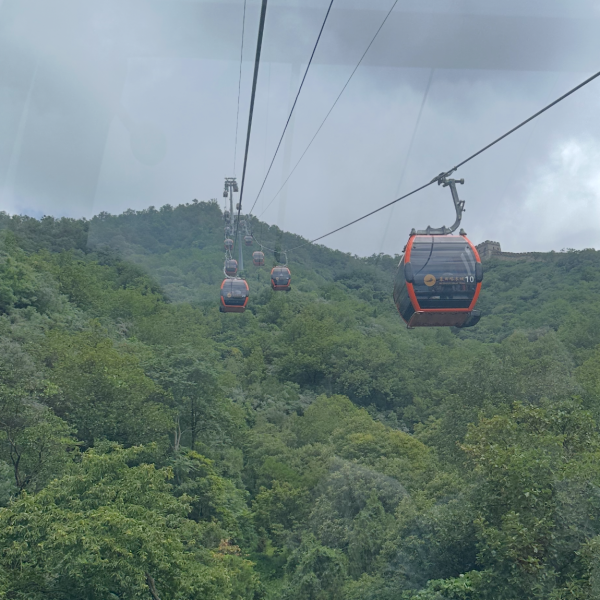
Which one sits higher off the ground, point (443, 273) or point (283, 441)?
point (443, 273)

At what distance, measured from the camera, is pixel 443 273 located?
843 cm

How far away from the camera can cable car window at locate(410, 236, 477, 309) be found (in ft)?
27.6

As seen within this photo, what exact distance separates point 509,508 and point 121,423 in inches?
399

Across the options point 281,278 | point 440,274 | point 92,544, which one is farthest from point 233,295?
point 92,544

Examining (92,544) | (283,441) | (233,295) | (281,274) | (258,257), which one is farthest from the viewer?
(258,257)

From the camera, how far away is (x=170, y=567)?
838 cm

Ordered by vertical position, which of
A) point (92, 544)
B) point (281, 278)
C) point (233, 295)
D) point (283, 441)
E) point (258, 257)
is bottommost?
point (92, 544)

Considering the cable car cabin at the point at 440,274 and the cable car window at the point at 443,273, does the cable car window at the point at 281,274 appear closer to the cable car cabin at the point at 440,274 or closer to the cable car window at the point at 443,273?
the cable car cabin at the point at 440,274

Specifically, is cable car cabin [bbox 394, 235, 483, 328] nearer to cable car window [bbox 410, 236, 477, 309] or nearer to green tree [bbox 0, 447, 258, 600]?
cable car window [bbox 410, 236, 477, 309]

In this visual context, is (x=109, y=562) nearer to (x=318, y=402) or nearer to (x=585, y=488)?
(x=585, y=488)

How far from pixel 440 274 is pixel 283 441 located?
18.5 meters

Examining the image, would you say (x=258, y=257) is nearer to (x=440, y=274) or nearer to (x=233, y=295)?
(x=233, y=295)

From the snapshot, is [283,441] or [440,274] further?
[283,441]

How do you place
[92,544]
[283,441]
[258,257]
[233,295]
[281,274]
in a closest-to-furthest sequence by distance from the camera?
[92,544]
[233,295]
[281,274]
[283,441]
[258,257]
